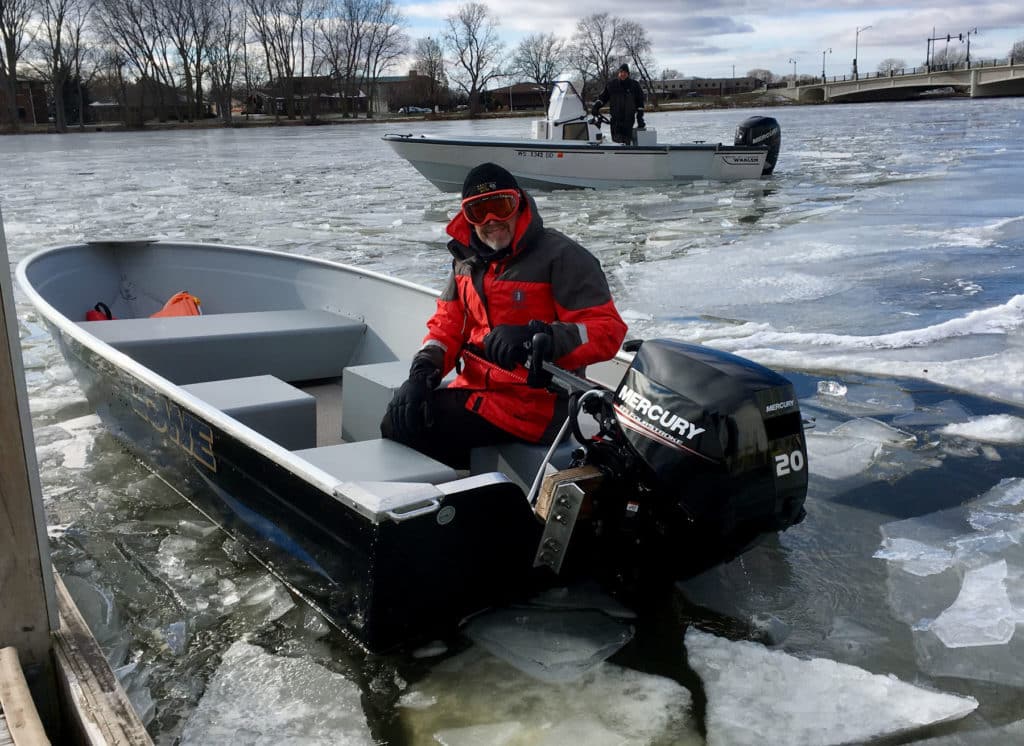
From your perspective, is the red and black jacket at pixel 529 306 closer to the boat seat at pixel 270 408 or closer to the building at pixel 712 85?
the boat seat at pixel 270 408

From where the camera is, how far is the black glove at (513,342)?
8.73 feet

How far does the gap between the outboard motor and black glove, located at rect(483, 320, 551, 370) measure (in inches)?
527

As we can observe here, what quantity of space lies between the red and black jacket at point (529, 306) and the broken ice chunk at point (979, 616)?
4.03ft

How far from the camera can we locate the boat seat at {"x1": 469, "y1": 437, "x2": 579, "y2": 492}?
295 centimetres

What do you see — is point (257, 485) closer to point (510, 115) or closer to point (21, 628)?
point (21, 628)

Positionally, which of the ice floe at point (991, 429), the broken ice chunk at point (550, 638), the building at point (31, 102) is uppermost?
the building at point (31, 102)

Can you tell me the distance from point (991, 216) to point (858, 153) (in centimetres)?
1198

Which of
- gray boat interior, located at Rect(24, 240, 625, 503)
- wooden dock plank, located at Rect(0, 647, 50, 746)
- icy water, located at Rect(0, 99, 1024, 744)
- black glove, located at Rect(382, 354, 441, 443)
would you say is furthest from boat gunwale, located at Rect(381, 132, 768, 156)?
wooden dock plank, located at Rect(0, 647, 50, 746)

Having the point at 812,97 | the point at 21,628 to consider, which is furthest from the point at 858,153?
the point at 812,97

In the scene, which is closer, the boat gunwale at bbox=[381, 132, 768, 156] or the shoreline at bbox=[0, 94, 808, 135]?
the boat gunwale at bbox=[381, 132, 768, 156]

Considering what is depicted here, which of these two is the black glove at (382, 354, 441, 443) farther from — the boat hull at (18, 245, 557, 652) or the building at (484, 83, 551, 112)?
the building at (484, 83, 551, 112)

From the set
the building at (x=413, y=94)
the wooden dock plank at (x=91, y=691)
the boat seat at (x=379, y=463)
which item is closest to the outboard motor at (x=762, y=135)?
the boat seat at (x=379, y=463)

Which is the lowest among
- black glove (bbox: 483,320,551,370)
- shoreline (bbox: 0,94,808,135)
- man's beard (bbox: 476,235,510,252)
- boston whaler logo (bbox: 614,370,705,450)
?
boston whaler logo (bbox: 614,370,705,450)

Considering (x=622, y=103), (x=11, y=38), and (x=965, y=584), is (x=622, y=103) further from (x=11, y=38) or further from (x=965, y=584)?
(x=11, y=38)
